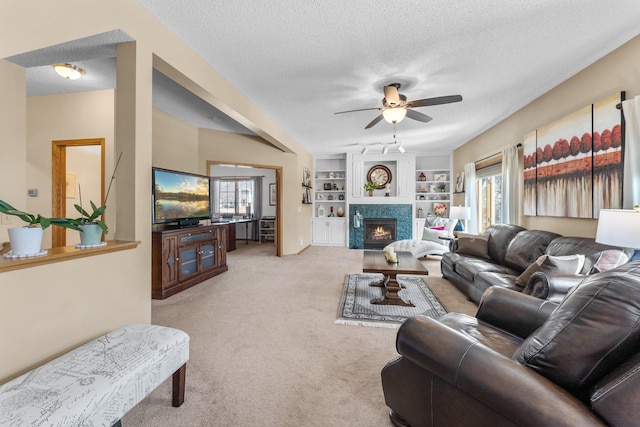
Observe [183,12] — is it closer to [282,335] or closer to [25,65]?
[25,65]

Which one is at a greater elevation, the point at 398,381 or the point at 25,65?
the point at 25,65

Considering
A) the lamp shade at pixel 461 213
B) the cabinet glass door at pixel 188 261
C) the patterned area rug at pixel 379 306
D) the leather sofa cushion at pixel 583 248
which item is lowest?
the patterned area rug at pixel 379 306

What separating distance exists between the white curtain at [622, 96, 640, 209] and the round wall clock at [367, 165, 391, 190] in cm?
504

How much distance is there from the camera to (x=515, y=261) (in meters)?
3.18

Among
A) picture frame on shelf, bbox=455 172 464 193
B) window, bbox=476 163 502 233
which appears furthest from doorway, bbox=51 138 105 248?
picture frame on shelf, bbox=455 172 464 193

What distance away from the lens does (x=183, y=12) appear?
2020mm

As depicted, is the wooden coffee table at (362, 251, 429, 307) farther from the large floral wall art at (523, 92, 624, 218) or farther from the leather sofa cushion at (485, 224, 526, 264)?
the large floral wall art at (523, 92, 624, 218)

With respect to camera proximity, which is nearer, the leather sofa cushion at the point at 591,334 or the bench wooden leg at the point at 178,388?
the leather sofa cushion at the point at 591,334

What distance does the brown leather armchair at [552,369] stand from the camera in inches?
29.8

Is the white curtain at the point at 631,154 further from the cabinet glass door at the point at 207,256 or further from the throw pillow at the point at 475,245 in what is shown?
the cabinet glass door at the point at 207,256

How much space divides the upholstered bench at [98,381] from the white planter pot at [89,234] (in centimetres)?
61

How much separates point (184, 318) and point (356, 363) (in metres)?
1.83

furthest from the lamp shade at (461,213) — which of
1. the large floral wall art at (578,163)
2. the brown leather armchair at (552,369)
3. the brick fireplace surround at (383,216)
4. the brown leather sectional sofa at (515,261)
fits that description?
the brown leather armchair at (552,369)

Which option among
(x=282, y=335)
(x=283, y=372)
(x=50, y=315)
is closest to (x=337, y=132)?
(x=282, y=335)
